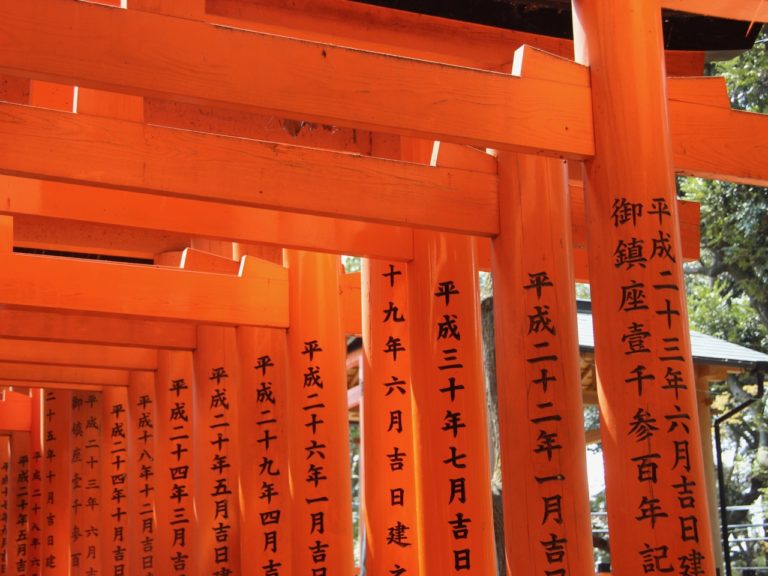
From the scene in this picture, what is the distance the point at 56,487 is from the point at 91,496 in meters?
1.59

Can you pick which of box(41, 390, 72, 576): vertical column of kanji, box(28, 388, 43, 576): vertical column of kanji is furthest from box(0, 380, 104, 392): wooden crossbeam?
box(28, 388, 43, 576): vertical column of kanji

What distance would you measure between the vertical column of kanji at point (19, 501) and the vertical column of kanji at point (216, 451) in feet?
24.9

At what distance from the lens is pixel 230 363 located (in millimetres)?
10703

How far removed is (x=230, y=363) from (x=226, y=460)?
0.87m

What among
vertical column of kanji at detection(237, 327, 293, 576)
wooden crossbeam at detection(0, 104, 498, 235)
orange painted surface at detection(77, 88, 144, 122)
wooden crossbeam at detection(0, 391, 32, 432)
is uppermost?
orange painted surface at detection(77, 88, 144, 122)

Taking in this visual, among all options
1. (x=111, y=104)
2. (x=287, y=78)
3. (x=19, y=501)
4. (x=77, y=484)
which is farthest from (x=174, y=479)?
(x=19, y=501)

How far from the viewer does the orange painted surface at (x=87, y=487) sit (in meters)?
14.4

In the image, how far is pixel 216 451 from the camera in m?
10.4

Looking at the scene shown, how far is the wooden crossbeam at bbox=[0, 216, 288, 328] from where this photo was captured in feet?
28.5

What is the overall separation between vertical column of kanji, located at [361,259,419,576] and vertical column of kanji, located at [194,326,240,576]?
1.61m

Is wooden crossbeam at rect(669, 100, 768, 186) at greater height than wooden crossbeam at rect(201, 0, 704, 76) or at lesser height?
lesser

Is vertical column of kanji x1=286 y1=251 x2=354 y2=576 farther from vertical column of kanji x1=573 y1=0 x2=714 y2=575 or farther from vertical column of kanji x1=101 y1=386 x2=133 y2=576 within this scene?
vertical column of kanji x1=101 y1=386 x2=133 y2=576

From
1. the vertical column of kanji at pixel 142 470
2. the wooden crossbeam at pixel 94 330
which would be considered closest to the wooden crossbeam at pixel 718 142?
the wooden crossbeam at pixel 94 330

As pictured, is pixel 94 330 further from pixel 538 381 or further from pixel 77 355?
pixel 538 381
